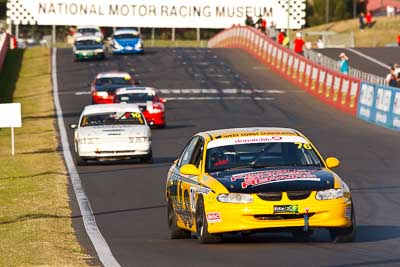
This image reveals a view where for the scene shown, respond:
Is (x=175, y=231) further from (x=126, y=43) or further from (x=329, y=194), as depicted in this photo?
(x=126, y=43)

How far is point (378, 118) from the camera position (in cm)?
3991

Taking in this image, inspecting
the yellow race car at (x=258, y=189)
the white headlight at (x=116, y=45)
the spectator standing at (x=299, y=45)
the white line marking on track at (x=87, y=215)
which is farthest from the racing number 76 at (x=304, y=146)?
the white headlight at (x=116, y=45)

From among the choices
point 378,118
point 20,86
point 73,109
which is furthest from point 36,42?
point 378,118

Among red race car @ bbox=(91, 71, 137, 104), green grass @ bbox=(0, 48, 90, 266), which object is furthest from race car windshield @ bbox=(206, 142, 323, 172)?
red race car @ bbox=(91, 71, 137, 104)

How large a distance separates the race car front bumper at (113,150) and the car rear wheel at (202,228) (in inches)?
562

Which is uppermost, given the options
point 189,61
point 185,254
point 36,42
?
point 185,254

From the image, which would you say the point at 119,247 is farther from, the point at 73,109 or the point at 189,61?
the point at 189,61

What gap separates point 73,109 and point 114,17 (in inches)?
2128

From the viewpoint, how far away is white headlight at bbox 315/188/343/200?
1373 cm

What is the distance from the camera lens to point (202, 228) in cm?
1417

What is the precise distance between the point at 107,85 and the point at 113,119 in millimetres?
17919

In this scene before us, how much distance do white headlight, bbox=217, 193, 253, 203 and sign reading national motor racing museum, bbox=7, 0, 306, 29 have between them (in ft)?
287

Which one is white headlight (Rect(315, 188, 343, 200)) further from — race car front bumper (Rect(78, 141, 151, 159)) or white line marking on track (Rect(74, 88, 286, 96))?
white line marking on track (Rect(74, 88, 286, 96))

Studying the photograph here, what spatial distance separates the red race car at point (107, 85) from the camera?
154 feet
